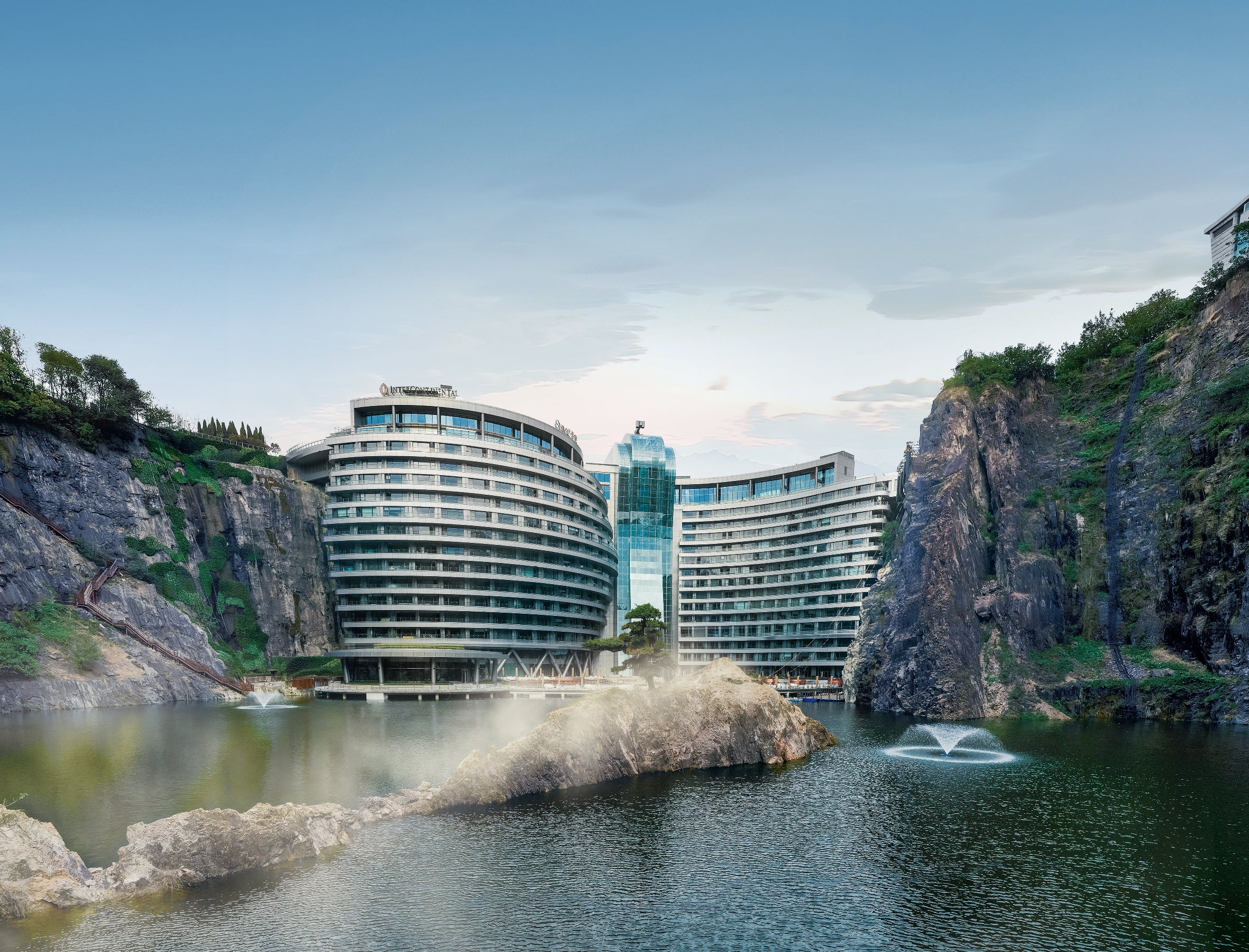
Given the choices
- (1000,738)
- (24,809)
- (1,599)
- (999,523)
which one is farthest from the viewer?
(999,523)

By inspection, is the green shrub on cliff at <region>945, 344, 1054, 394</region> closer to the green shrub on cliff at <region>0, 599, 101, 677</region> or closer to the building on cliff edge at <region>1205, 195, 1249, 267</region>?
the building on cliff edge at <region>1205, 195, 1249, 267</region>

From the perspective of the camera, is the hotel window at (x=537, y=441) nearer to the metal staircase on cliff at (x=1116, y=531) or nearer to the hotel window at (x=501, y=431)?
the hotel window at (x=501, y=431)

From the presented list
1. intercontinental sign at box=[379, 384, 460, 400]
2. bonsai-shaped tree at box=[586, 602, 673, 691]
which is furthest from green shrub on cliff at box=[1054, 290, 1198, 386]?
intercontinental sign at box=[379, 384, 460, 400]

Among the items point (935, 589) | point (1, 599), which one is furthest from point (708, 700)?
point (1, 599)

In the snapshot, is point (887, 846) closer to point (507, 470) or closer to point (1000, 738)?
point (1000, 738)

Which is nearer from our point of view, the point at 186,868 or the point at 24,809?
the point at 186,868

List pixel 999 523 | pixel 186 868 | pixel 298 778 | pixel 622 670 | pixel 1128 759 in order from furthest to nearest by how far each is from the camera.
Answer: pixel 622 670 < pixel 999 523 < pixel 1128 759 < pixel 298 778 < pixel 186 868

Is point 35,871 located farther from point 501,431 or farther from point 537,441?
point 537,441

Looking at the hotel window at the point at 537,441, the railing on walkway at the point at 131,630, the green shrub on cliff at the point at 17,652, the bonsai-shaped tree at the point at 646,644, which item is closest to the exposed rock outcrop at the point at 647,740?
the bonsai-shaped tree at the point at 646,644
